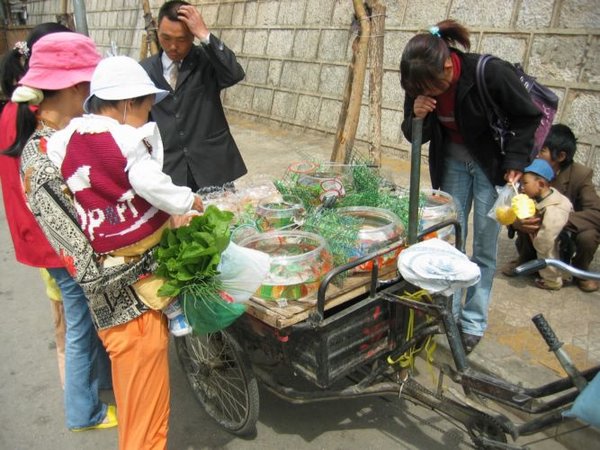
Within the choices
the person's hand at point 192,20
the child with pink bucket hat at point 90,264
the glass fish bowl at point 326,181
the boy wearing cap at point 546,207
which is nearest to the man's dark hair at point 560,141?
the boy wearing cap at point 546,207

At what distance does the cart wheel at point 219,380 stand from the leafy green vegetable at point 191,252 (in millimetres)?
651

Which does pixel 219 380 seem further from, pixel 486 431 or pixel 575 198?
pixel 575 198

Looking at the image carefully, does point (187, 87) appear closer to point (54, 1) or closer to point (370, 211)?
point (370, 211)

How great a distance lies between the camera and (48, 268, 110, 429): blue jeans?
2.57 meters

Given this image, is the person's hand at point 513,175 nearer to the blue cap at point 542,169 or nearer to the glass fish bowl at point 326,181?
the glass fish bowl at point 326,181

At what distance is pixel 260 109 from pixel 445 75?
Result: 290 inches

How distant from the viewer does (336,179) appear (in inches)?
115

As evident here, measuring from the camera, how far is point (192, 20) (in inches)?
123

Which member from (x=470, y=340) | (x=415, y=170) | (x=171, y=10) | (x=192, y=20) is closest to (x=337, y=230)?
(x=415, y=170)

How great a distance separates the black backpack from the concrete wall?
2.73 meters

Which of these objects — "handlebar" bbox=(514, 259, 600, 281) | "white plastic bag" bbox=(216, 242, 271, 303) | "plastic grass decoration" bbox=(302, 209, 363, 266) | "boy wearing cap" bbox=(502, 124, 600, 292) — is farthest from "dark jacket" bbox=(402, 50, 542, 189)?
"white plastic bag" bbox=(216, 242, 271, 303)

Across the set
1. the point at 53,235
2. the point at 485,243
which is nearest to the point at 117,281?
the point at 53,235

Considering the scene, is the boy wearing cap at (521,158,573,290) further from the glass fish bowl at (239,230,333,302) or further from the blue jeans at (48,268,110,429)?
the blue jeans at (48,268,110,429)

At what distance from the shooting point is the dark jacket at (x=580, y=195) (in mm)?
3871
